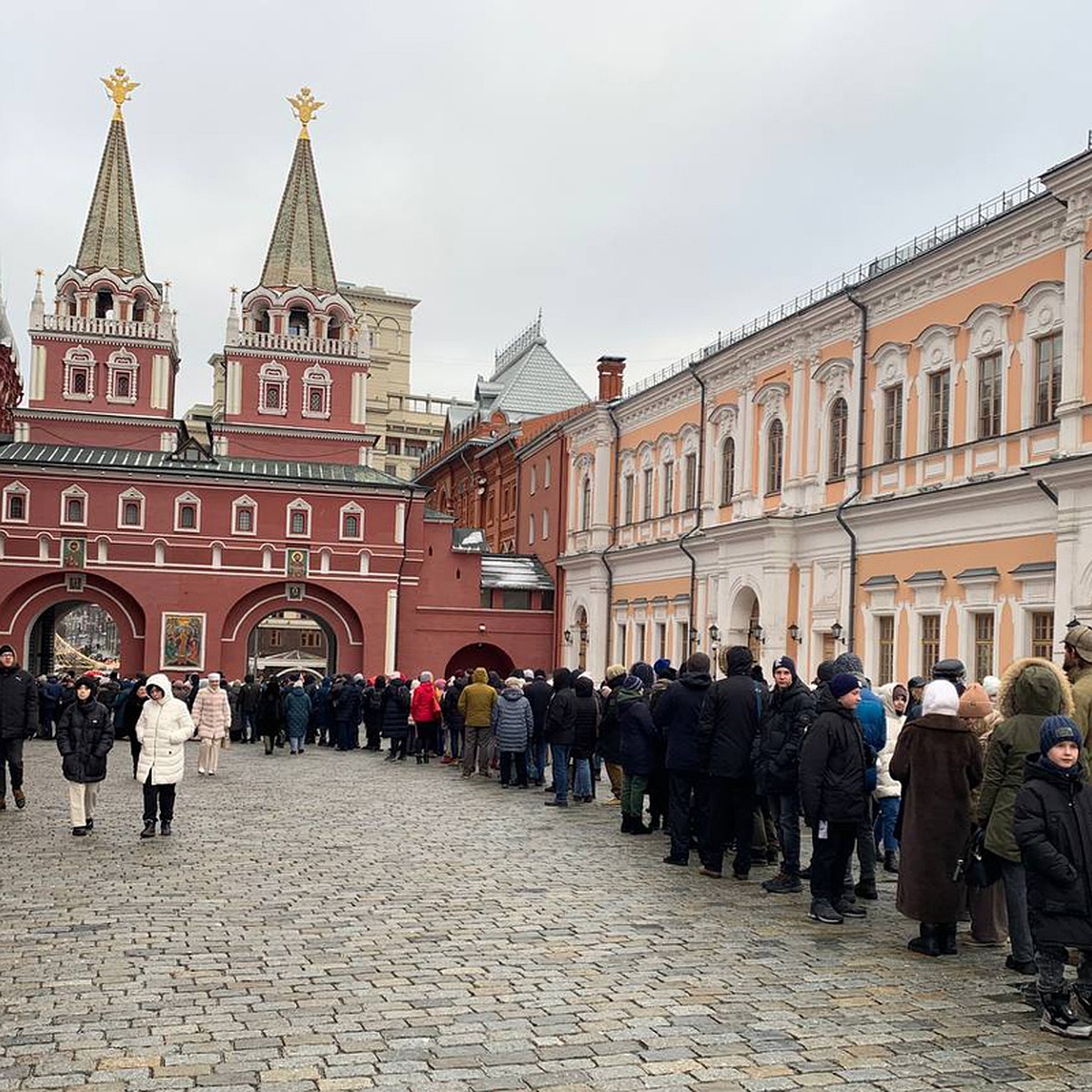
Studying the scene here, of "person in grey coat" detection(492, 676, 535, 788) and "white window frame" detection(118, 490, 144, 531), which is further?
"white window frame" detection(118, 490, 144, 531)

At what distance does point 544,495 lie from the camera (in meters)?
48.3

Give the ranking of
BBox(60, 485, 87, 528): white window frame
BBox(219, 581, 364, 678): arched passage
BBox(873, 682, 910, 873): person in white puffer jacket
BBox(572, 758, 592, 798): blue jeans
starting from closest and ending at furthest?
1. BBox(873, 682, 910, 873): person in white puffer jacket
2. BBox(572, 758, 592, 798): blue jeans
3. BBox(60, 485, 87, 528): white window frame
4. BBox(219, 581, 364, 678): arched passage

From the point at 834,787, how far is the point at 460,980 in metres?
3.17

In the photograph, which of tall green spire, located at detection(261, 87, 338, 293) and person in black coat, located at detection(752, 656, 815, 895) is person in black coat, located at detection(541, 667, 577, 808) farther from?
tall green spire, located at detection(261, 87, 338, 293)

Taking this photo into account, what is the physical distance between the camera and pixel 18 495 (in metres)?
42.1

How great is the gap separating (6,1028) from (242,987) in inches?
50.9

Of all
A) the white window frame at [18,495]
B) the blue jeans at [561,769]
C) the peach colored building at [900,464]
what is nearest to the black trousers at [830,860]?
the blue jeans at [561,769]

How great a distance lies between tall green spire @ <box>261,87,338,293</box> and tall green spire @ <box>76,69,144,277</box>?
202 inches

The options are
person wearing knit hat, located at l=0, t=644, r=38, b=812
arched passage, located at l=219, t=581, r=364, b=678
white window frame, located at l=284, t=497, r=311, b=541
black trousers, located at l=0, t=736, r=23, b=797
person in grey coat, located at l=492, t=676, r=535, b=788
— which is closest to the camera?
person wearing knit hat, located at l=0, t=644, r=38, b=812

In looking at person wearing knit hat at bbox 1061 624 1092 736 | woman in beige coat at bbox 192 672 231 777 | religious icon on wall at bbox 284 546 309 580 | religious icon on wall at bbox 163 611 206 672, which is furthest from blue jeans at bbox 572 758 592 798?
religious icon on wall at bbox 284 546 309 580

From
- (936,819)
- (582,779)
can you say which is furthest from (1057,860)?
(582,779)

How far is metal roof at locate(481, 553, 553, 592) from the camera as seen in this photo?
4647 cm

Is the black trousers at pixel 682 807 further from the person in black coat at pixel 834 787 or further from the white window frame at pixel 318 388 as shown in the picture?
the white window frame at pixel 318 388

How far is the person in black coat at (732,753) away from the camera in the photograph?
1104 centimetres
